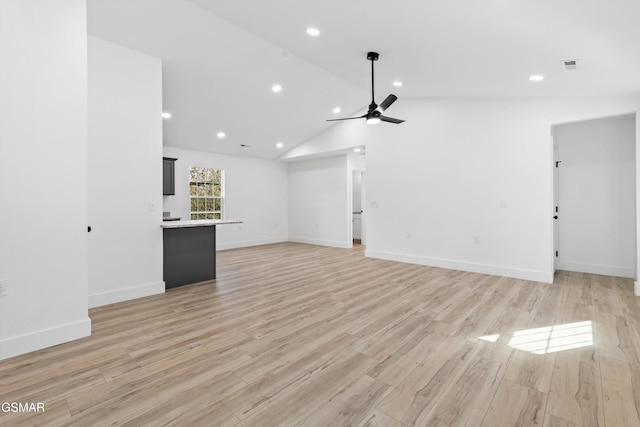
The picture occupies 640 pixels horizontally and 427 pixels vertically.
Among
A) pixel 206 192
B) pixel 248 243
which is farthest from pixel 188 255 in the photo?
pixel 248 243

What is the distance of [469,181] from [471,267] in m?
1.46

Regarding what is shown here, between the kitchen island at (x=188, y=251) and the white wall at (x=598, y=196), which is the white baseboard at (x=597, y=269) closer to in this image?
the white wall at (x=598, y=196)

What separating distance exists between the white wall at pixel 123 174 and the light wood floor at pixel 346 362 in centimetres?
40

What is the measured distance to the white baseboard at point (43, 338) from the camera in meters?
2.33

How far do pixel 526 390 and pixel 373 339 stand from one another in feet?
3.62

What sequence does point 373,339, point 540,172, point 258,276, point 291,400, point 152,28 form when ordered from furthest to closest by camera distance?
point 258,276
point 540,172
point 152,28
point 373,339
point 291,400

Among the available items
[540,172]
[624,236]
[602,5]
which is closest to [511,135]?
[540,172]

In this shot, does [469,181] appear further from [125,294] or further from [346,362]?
[125,294]

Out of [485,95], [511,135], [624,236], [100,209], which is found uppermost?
[485,95]

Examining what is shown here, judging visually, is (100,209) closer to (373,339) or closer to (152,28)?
(152,28)

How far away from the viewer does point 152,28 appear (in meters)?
→ 3.46

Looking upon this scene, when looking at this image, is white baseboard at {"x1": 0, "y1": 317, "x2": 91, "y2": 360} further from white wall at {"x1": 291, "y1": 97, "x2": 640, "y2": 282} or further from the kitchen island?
white wall at {"x1": 291, "y1": 97, "x2": 640, "y2": 282}

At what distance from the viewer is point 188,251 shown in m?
4.41

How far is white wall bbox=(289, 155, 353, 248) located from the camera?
7.92m
